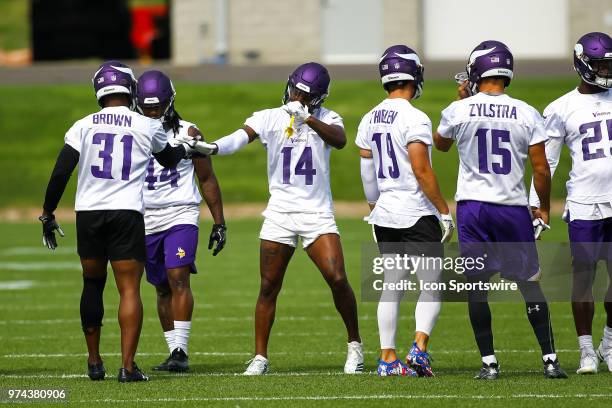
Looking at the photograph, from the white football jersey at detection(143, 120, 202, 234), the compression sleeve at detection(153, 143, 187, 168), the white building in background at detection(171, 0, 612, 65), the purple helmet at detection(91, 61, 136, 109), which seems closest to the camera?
the purple helmet at detection(91, 61, 136, 109)

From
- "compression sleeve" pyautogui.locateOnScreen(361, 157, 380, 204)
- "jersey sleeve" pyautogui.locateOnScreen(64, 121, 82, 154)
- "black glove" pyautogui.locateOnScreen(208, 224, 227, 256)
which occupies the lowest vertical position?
"black glove" pyautogui.locateOnScreen(208, 224, 227, 256)

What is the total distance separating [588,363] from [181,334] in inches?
118

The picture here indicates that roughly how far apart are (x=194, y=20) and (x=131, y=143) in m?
23.7

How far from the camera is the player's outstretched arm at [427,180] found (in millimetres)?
8312

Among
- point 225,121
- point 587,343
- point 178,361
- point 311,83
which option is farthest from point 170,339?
point 225,121

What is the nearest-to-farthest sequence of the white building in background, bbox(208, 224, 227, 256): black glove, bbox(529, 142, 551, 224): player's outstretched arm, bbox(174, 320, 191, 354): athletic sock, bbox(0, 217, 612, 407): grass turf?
1. bbox(0, 217, 612, 407): grass turf
2. bbox(529, 142, 551, 224): player's outstretched arm
3. bbox(208, 224, 227, 256): black glove
4. bbox(174, 320, 191, 354): athletic sock
5. the white building in background

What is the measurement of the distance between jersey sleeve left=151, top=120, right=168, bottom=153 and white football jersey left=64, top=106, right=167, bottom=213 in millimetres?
30

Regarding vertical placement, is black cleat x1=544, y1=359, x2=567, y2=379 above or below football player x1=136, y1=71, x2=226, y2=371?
below

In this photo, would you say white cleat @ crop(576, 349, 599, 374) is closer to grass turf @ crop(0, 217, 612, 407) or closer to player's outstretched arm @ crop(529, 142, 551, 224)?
grass turf @ crop(0, 217, 612, 407)

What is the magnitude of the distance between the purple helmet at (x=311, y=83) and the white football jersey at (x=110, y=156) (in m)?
1.08

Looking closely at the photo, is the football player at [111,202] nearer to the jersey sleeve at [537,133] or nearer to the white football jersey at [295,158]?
the white football jersey at [295,158]

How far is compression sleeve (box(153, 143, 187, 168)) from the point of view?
28.1 ft

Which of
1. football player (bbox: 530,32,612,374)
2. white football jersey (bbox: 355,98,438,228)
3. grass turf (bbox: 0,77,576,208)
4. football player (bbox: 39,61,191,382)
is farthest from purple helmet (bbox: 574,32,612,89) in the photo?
grass turf (bbox: 0,77,576,208)

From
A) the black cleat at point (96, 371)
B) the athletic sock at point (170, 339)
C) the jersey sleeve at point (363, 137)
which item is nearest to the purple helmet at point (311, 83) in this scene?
the jersey sleeve at point (363, 137)
